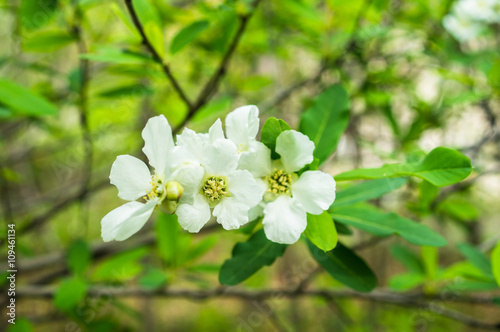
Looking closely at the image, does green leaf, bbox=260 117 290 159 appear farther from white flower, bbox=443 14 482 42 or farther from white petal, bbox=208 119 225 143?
white flower, bbox=443 14 482 42

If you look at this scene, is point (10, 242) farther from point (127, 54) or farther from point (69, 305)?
point (127, 54)

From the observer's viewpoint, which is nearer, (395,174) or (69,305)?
(395,174)

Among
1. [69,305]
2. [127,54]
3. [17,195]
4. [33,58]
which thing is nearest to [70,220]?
[17,195]

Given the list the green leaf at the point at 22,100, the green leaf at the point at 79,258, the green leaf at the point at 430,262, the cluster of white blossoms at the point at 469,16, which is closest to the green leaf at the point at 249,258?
the green leaf at the point at 22,100

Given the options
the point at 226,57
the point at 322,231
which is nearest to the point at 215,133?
the point at 322,231

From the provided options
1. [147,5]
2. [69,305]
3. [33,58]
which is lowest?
[69,305]

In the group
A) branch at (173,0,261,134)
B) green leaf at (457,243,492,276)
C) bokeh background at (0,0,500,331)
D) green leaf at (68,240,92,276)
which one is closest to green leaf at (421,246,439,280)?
bokeh background at (0,0,500,331)
